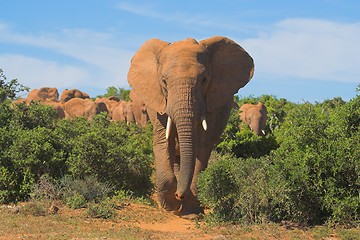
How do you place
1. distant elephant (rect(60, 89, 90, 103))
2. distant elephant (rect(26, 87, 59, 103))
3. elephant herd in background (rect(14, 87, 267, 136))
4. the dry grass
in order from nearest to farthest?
1. the dry grass
2. elephant herd in background (rect(14, 87, 267, 136))
3. distant elephant (rect(60, 89, 90, 103))
4. distant elephant (rect(26, 87, 59, 103))

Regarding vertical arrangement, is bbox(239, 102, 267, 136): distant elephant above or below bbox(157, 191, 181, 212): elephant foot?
above

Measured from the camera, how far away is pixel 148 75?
1129 centimetres

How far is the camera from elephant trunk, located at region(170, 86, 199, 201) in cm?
956

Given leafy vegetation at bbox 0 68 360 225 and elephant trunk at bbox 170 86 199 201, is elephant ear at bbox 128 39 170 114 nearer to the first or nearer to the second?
elephant trunk at bbox 170 86 199 201

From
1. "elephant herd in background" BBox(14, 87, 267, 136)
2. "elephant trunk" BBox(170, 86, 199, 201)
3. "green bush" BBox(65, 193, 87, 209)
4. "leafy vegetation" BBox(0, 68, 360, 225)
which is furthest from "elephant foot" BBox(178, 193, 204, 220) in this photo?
"elephant herd in background" BBox(14, 87, 267, 136)

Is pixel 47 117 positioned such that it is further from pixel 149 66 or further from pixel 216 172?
pixel 216 172

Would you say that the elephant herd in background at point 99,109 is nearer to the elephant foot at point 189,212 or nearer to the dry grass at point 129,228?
the elephant foot at point 189,212

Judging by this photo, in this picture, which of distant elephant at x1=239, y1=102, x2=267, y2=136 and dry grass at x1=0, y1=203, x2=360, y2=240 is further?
distant elephant at x1=239, y1=102, x2=267, y2=136

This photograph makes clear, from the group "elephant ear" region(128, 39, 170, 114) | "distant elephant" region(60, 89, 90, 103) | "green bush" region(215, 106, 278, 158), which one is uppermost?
"distant elephant" region(60, 89, 90, 103)

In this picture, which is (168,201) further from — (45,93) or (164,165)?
(45,93)

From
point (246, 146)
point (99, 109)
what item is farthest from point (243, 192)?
point (99, 109)

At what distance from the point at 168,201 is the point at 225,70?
2.35m

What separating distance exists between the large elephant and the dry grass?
54 centimetres

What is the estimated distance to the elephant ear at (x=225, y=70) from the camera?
10.9m
